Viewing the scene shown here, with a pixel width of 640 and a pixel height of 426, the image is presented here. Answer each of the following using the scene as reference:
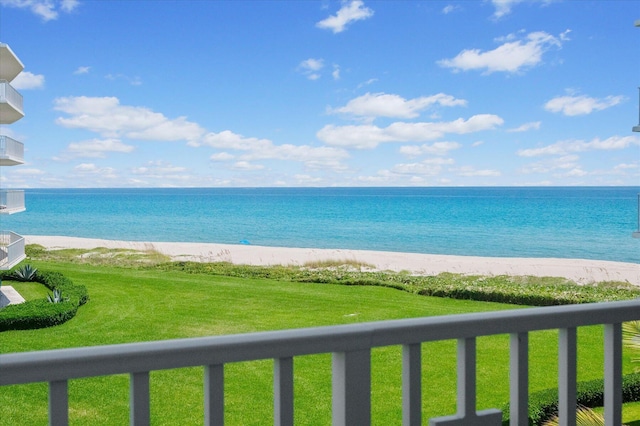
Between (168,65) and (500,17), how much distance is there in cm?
3625

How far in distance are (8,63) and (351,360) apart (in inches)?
720

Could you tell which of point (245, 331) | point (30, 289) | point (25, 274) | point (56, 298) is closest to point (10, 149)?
point (25, 274)

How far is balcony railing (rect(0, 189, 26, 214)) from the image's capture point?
16.0 m

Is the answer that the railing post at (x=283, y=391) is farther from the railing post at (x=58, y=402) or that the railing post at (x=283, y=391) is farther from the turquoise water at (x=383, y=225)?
→ the turquoise water at (x=383, y=225)

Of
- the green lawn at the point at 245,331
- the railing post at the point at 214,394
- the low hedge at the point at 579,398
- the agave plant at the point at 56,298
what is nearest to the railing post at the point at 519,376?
the railing post at the point at 214,394

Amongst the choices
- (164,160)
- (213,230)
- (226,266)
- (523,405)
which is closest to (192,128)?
(164,160)

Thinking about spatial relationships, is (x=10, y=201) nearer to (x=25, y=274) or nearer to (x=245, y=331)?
(x=25, y=274)

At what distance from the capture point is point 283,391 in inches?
49.7

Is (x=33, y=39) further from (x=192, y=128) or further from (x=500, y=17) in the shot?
(x=500, y=17)

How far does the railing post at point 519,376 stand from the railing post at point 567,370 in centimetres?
11

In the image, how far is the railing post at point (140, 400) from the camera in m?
1.16

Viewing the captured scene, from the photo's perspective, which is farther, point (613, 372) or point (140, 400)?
point (613, 372)

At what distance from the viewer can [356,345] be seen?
129 cm

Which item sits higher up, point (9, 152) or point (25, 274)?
point (9, 152)
